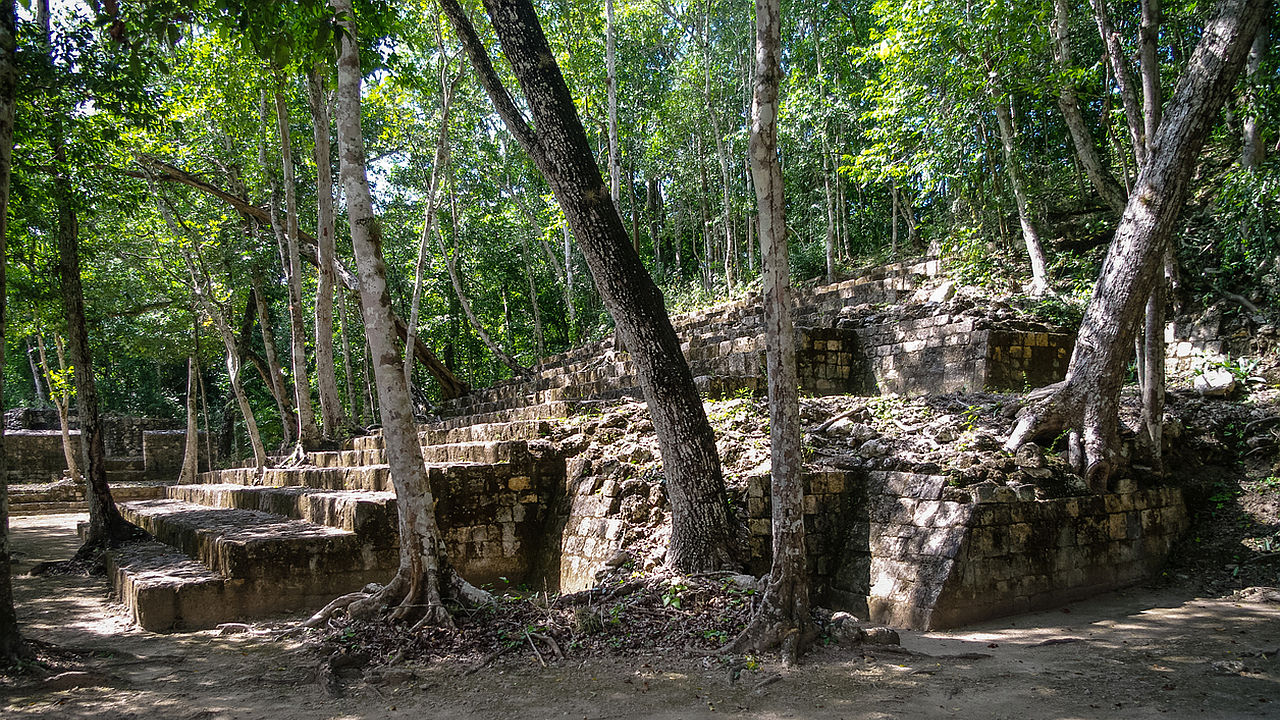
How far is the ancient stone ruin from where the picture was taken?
190 inches

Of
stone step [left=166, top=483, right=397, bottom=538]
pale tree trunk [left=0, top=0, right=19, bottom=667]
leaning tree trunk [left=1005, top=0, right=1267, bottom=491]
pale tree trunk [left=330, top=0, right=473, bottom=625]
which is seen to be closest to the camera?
pale tree trunk [left=0, top=0, right=19, bottom=667]

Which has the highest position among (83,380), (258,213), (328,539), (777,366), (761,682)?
(258,213)

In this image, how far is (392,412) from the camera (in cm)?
460

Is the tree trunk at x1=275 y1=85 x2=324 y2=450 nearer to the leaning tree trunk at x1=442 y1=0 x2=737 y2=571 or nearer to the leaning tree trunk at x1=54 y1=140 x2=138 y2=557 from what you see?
the leaning tree trunk at x1=54 y1=140 x2=138 y2=557

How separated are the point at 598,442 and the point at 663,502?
135 centimetres

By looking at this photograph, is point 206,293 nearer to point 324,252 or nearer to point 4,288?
point 324,252

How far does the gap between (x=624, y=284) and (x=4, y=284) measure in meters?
3.48

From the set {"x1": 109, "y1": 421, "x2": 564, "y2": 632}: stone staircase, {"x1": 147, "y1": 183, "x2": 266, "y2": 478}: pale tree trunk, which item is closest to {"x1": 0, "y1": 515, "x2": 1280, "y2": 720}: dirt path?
{"x1": 109, "y1": 421, "x2": 564, "y2": 632}: stone staircase

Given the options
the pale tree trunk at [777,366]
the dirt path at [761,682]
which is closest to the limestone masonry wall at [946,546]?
the dirt path at [761,682]

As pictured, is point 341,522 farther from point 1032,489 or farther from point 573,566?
point 1032,489

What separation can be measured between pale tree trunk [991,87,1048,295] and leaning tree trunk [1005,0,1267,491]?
4033 millimetres

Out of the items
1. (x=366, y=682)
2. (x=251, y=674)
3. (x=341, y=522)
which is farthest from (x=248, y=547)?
(x=366, y=682)

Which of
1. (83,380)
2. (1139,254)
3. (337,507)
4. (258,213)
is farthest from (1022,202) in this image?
(258,213)

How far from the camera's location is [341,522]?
233 inches
